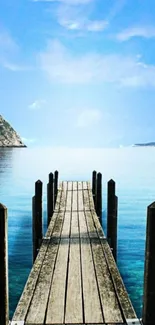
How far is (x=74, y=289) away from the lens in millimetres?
5449

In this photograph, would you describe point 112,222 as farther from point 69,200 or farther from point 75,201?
point 69,200

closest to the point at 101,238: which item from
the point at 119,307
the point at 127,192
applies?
the point at 119,307

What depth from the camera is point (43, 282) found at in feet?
19.0

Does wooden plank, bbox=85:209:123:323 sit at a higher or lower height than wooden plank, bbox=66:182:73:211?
lower

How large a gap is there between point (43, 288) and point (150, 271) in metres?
2.20

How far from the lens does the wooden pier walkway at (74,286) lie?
4.59 m

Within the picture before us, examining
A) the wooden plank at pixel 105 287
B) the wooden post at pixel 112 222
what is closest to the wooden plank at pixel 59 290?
the wooden plank at pixel 105 287

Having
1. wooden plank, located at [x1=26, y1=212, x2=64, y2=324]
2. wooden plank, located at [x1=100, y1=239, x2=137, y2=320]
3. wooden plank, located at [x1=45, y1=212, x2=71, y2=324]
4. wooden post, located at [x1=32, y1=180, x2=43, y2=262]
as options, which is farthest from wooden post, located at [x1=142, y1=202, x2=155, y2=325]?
wooden post, located at [x1=32, y1=180, x2=43, y2=262]

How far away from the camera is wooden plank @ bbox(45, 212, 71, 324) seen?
4566 millimetres

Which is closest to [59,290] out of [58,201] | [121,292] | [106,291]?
[106,291]

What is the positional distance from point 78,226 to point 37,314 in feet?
17.8

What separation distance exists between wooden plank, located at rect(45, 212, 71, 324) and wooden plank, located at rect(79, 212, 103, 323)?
0.34 m

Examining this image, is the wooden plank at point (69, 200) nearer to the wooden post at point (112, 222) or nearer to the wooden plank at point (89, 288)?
the wooden post at point (112, 222)

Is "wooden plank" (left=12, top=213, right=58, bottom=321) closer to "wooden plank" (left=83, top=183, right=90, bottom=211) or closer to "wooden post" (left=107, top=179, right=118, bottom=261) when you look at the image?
"wooden post" (left=107, top=179, right=118, bottom=261)
